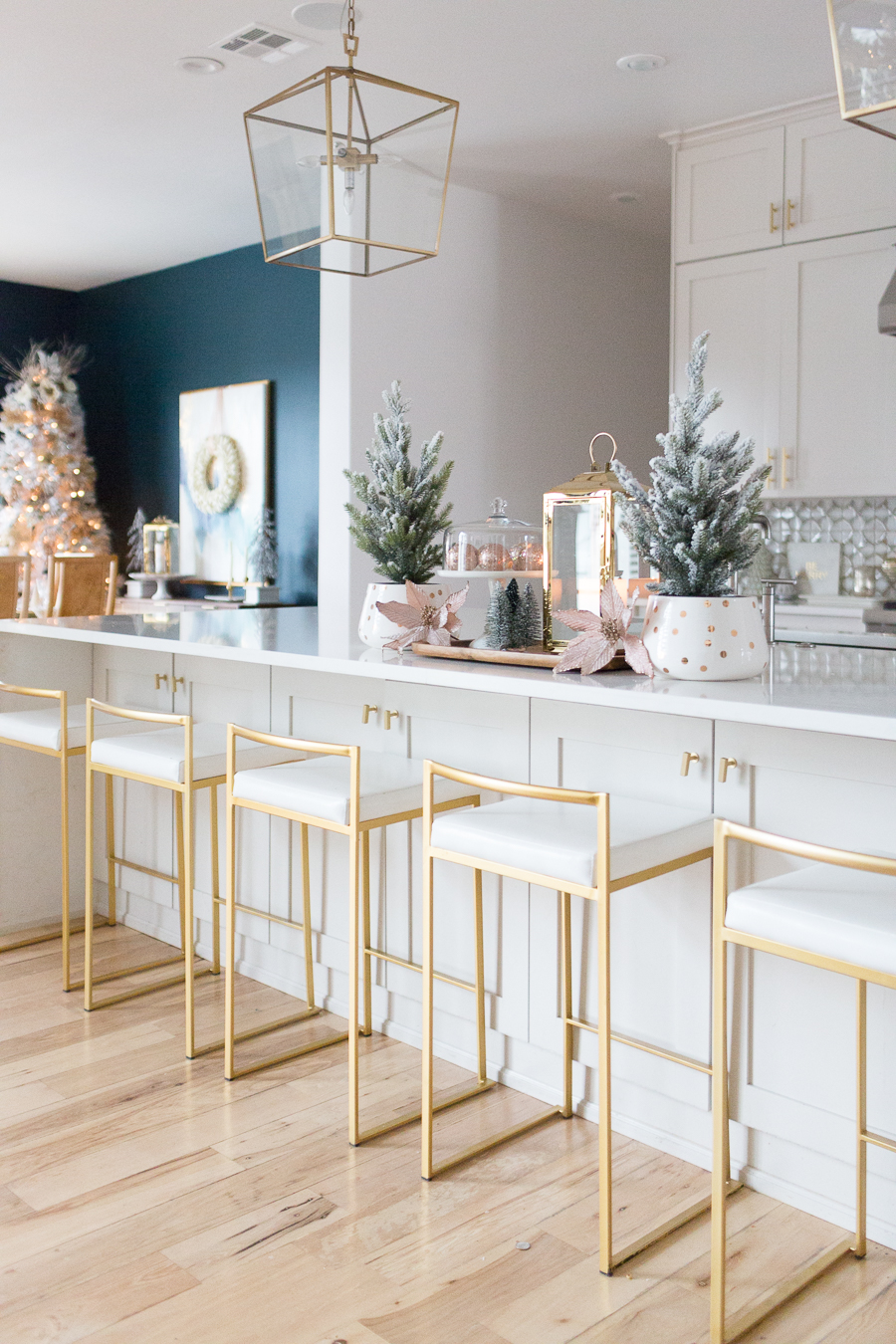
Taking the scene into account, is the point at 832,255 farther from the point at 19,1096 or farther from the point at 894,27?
the point at 19,1096

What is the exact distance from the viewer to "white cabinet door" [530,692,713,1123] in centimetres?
222

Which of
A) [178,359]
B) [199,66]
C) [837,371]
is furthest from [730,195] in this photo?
[178,359]

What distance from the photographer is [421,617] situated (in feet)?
8.68

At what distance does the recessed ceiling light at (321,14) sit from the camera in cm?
346

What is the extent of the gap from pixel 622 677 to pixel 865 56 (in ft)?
3.53

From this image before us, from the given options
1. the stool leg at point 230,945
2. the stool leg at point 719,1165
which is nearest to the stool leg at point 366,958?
the stool leg at point 230,945

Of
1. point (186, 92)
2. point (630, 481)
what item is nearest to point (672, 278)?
point (186, 92)

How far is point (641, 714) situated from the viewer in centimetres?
230

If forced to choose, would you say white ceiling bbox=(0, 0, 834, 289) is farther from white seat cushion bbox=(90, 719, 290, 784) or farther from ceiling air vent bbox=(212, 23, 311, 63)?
white seat cushion bbox=(90, 719, 290, 784)

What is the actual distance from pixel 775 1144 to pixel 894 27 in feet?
5.89

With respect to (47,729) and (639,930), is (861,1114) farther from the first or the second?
(47,729)

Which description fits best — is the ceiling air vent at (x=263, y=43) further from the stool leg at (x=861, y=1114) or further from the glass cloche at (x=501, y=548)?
the stool leg at (x=861, y=1114)

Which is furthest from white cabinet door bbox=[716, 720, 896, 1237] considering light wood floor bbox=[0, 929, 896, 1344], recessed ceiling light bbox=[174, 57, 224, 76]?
recessed ceiling light bbox=[174, 57, 224, 76]

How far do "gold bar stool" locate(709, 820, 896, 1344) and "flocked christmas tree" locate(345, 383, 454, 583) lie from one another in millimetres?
1338
